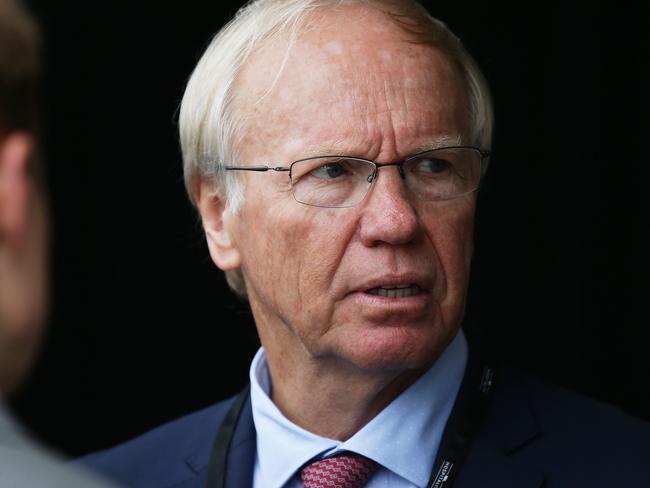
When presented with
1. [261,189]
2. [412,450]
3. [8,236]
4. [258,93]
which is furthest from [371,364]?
[8,236]

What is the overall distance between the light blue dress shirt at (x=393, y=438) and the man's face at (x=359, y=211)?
0.32 ft

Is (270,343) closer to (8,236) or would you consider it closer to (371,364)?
(371,364)

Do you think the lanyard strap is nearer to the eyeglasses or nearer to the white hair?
the white hair

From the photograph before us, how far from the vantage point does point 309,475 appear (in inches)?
104

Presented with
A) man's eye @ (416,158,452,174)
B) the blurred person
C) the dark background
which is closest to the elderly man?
man's eye @ (416,158,452,174)

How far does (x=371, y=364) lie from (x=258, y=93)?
756mm

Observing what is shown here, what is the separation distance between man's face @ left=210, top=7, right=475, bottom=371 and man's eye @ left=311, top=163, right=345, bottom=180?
0.05m

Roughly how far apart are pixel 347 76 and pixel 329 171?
0.24 m

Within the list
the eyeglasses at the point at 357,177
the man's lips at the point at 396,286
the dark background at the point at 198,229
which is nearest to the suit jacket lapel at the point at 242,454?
the man's lips at the point at 396,286

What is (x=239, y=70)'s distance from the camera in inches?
112

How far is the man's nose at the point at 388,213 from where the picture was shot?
253 centimetres

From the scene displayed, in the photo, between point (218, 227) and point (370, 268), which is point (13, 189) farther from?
point (218, 227)

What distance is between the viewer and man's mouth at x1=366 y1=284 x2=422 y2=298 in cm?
259

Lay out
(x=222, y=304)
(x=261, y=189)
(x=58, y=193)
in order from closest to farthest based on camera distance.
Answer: (x=261, y=189) < (x=58, y=193) < (x=222, y=304)
